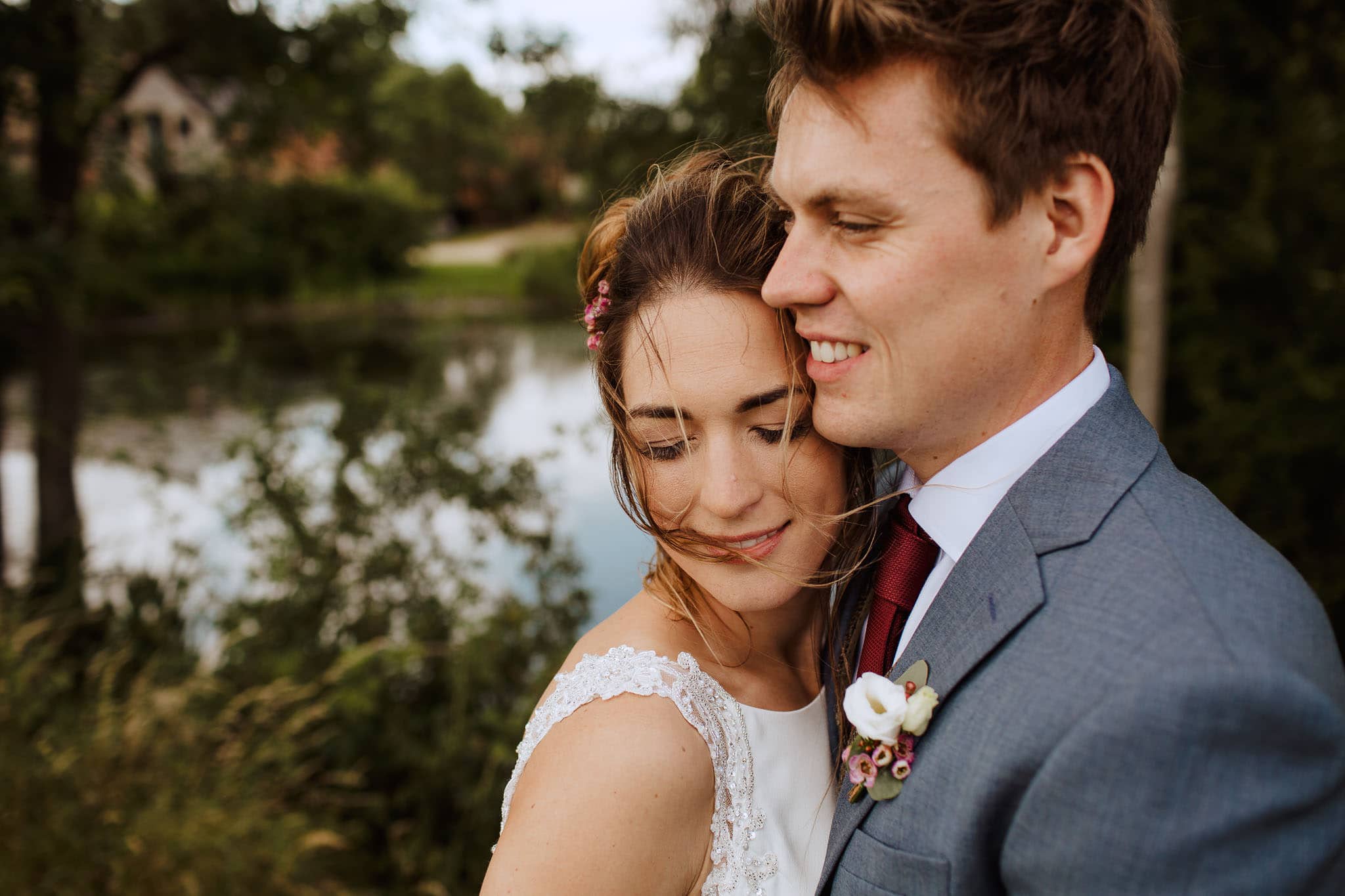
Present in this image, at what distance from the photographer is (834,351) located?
1.75 meters

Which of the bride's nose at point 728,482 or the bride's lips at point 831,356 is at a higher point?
the bride's lips at point 831,356

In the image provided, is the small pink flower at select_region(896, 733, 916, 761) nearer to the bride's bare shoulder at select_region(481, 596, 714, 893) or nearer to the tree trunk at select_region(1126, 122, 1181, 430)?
the bride's bare shoulder at select_region(481, 596, 714, 893)

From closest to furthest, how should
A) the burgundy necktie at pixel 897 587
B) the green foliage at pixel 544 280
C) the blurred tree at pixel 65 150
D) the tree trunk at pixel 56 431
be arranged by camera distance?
1. the burgundy necktie at pixel 897 587
2. the blurred tree at pixel 65 150
3. the tree trunk at pixel 56 431
4. the green foliage at pixel 544 280

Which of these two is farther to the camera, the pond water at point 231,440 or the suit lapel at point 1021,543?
the pond water at point 231,440

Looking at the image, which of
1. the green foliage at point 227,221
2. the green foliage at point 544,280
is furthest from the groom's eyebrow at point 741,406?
the green foliage at point 544,280

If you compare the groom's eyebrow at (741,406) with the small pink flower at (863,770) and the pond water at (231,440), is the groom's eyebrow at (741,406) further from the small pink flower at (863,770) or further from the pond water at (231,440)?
the pond water at (231,440)

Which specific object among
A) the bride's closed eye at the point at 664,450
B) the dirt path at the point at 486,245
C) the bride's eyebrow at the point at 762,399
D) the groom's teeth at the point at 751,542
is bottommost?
the groom's teeth at the point at 751,542

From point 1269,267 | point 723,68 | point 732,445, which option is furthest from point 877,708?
point 1269,267

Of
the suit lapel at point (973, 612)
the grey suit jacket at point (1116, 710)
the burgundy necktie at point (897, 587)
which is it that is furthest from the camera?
the burgundy necktie at point (897, 587)

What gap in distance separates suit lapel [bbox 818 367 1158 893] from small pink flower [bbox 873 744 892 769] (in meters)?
0.08

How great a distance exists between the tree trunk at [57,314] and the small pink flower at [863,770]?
6227 mm

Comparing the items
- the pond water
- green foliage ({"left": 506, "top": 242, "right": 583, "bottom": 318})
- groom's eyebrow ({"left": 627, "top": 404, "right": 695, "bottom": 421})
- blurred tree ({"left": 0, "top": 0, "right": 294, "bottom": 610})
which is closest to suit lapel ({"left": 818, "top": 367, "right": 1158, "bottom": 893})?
groom's eyebrow ({"left": 627, "top": 404, "right": 695, "bottom": 421})

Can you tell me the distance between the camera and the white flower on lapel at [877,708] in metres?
1.50

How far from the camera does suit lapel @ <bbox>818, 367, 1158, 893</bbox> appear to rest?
1.47m
